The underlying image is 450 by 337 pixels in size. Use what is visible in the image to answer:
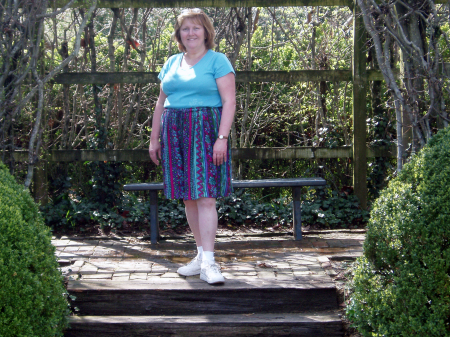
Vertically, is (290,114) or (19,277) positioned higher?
(290,114)

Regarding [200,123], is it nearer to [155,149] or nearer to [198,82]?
[198,82]

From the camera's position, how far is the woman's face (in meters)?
3.12

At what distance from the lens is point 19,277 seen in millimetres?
2279

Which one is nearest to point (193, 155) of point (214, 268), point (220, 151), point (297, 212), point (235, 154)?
point (220, 151)

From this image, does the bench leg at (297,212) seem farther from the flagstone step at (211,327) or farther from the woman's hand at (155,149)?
the flagstone step at (211,327)

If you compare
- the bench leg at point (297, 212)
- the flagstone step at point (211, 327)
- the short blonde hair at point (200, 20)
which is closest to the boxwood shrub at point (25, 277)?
the flagstone step at point (211, 327)

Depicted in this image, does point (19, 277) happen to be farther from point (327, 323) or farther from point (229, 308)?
point (327, 323)

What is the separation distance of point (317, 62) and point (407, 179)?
311 cm

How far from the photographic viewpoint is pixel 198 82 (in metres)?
3.11

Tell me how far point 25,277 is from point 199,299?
3.59 ft

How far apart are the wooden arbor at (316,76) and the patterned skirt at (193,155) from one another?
1.63m

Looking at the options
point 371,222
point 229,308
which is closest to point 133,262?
point 229,308

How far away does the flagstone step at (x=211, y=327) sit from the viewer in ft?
9.32

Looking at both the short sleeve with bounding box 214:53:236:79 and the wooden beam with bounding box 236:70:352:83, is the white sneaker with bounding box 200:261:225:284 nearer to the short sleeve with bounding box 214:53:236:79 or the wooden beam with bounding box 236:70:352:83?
the short sleeve with bounding box 214:53:236:79
